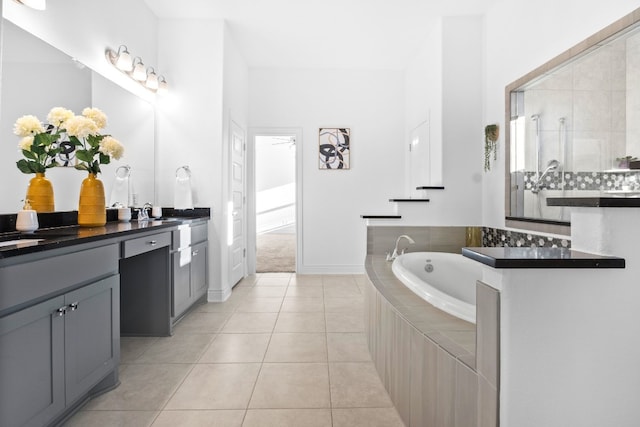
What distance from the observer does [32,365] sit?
4.44 ft

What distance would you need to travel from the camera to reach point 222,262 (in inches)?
146

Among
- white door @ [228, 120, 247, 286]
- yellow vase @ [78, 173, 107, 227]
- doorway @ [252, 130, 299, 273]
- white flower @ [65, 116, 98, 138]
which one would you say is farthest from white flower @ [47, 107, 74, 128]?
doorway @ [252, 130, 299, 273]

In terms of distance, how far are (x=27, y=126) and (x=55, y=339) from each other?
1.13 metres

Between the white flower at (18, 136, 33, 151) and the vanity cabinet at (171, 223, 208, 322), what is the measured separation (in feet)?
3.61

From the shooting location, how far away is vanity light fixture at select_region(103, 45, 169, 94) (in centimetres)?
299

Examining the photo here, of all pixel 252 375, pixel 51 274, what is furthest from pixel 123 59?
pixel 252 375

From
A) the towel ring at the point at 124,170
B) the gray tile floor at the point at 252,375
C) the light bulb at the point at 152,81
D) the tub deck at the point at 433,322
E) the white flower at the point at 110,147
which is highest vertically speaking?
the light bulb at the point at 152,81

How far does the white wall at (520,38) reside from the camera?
2.25 m

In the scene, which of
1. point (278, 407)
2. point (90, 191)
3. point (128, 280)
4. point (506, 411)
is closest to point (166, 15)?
point (90, 191)

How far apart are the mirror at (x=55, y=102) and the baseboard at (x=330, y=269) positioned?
2368mm

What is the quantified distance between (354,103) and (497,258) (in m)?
4.40

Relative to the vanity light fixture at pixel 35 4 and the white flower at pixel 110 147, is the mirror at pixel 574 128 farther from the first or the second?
the vanity light fixture at pixel 35 4

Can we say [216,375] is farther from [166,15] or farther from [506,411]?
[166,15]

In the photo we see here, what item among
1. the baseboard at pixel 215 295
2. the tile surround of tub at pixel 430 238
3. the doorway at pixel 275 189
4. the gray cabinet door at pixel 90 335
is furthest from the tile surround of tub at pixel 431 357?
the doorway at pixel 275 189
